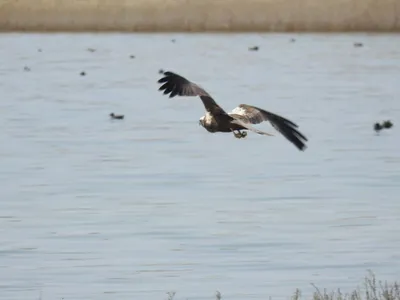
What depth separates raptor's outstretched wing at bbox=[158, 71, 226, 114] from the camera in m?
11.6

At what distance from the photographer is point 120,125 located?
26.0 m

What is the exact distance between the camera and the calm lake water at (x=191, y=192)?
12.7 meters

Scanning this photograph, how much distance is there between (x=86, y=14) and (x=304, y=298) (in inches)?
1759

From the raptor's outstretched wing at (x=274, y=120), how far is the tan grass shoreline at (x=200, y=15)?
3892cm

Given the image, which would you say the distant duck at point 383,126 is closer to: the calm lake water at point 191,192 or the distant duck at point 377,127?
the distant duck at point 377,127

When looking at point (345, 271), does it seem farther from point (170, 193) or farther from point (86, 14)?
point (86, 14)

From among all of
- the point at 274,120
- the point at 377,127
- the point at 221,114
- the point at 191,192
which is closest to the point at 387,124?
the point at 377,127

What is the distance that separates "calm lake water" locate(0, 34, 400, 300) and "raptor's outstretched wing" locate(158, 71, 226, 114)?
144 cm

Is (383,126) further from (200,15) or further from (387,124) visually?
(200,15)

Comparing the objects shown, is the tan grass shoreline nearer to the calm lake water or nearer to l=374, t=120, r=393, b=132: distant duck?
the calm lake water

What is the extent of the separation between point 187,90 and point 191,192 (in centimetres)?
596

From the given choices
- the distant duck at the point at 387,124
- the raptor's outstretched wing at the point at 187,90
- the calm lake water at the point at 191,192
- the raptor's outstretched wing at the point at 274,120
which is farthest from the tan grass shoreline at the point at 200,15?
the raptor's outstretched wing at the point at 274,120

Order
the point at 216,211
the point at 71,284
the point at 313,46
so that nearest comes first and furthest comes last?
the point at 71,284, the point at 216,211, the point at 313,46

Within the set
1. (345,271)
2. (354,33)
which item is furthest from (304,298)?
(354,33)
